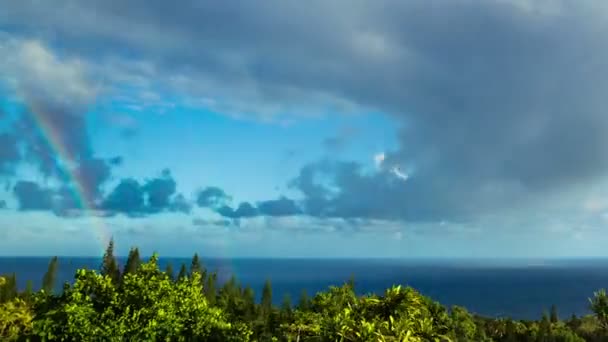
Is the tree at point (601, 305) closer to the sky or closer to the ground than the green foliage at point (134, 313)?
closer to the ground

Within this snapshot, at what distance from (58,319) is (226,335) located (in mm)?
7345

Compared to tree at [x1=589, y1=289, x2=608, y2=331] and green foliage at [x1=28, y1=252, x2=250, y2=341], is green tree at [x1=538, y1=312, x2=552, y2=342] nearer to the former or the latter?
tree at [x1=589, y1=289, x2=608, y2=331]

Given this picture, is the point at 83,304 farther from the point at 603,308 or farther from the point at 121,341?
the point at 603,308

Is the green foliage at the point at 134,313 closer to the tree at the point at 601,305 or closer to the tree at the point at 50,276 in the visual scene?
the tree at the point at 601,305

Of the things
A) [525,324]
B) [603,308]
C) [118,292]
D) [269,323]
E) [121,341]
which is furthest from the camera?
[525,324]

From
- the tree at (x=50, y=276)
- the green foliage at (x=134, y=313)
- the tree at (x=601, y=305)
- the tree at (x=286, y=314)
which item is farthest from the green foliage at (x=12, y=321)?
the tree at (x=50, y=276)

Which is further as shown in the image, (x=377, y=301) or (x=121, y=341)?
(x=377, y=301)

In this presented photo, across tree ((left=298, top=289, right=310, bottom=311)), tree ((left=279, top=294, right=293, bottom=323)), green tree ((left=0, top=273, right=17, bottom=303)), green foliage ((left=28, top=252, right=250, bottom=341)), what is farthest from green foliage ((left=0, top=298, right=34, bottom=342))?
green tree ((left=0, top=273, right=17, bottom=303))

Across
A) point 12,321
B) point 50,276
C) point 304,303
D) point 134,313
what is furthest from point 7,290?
point 134,313

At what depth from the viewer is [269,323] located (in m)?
91.1

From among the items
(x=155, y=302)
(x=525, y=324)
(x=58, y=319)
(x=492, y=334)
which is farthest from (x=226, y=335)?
(x=525, y=324)

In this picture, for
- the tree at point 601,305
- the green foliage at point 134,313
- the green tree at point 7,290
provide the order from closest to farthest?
the green foliage at point 134,313, the tree at point 601,305, the green tree at point 7,290

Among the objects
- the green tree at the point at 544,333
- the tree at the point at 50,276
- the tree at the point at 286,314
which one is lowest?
the green tree at the point at 544,333

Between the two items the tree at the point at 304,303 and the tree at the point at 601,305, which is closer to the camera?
the tree at the point at 601,305
